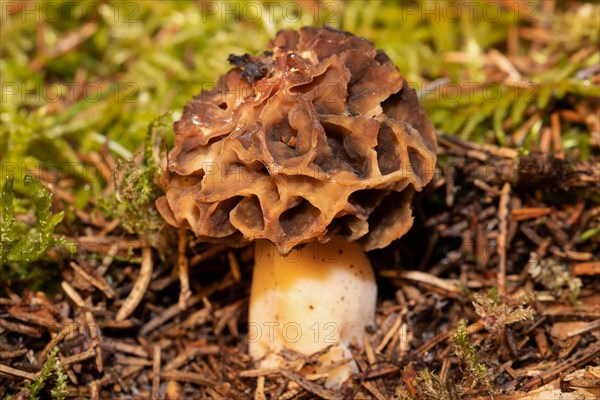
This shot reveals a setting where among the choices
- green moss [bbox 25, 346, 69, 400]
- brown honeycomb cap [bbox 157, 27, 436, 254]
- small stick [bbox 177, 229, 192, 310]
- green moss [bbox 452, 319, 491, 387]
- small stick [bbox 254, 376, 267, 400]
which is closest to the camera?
green moss [bbox 452, 319, 491, 387]

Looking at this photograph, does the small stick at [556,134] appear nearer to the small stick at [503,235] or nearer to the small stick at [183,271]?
the small stick at [503,235]

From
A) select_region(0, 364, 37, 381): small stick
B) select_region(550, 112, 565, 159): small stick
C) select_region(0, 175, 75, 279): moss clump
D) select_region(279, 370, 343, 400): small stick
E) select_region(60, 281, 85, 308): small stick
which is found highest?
select_region(550, 112, 565, 159): small stick

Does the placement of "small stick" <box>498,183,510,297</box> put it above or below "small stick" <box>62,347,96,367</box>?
above

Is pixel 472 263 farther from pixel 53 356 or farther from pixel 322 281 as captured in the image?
pixel 53 356

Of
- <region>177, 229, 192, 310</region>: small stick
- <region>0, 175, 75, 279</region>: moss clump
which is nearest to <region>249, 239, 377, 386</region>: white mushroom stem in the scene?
<region>177, 229, 192, 310</region>: small stick

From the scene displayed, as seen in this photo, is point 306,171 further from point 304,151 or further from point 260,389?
point 260,389

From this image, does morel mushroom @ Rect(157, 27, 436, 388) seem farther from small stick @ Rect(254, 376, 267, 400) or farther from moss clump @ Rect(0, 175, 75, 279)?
moss clump @ Rect(0, 175, 75, 279)
